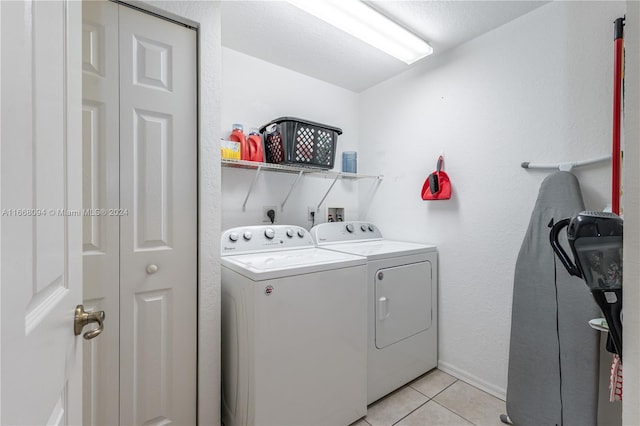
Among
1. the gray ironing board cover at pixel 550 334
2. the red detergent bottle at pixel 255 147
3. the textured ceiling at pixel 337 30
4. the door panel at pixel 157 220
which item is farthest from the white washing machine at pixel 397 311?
the textured ceiling at pixel 337 30

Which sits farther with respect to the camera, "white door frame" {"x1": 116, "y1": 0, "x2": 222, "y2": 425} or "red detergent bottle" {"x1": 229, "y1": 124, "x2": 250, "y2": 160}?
"red detergent bottle" {"x1": 229, "y1": 124, "x2": 250, "y2": 160}

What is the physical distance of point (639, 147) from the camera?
426 millimetres

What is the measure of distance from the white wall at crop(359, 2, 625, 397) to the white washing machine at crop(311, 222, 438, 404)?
148 mm

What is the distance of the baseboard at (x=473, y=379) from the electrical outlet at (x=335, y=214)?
146 centimetres

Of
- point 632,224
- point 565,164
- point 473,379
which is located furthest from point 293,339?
point 565,164

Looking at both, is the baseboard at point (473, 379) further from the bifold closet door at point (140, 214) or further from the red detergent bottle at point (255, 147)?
the red detergent bottle at point (255, 147)

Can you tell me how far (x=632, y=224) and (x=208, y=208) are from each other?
1.43 metres

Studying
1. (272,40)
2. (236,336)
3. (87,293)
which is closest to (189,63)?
(272,40)

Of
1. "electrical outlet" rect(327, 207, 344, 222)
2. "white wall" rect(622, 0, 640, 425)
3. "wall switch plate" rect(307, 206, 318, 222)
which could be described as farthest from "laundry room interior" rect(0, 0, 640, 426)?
"electrical outlet" rect(327, 207, 344, 222)

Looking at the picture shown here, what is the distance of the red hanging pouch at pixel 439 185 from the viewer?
2.07 metres

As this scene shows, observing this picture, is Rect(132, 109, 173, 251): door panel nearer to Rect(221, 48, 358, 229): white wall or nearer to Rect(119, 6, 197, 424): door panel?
Rect(119, 6, 197, 424): door panel

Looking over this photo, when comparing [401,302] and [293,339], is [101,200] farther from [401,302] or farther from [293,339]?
[401,302]

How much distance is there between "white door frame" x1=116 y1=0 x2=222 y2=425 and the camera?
1.37 meters

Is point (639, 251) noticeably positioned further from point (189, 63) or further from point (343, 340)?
point (189, 63)
